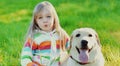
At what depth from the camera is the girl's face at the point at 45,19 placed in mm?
5637

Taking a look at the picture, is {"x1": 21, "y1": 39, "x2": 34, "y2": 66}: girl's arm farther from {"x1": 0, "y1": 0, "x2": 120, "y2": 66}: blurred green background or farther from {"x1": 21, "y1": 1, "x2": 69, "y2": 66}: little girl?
{"x1": 0, "y1": 0, "x2": 120, "y2": 66}: blurred green background

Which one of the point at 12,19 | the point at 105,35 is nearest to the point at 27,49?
the point at 105,35

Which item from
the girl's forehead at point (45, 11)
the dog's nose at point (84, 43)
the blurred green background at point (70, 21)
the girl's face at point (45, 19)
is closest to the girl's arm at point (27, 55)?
the girl's face at point (45, 19)

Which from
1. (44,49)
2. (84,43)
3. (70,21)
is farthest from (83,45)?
(70,21)

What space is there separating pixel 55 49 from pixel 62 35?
0.19m

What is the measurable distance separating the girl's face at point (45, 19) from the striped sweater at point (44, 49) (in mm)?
82

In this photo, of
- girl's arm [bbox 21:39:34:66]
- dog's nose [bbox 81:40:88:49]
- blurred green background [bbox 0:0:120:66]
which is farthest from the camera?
Answer: blurred green background [bbox 0:0:120:66]

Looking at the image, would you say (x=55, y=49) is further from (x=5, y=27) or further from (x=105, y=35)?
(x=5, y=27)

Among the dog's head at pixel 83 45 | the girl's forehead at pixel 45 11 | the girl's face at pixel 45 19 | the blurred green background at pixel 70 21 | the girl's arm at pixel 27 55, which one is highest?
the girl's forehead at pixel 45 11

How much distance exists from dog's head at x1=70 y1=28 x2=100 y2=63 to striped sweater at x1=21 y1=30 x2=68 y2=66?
38 centimetres

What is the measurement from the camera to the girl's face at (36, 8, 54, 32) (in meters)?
5.64

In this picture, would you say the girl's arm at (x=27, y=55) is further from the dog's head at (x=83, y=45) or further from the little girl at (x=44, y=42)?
the dog's head at (x=83, y=45)

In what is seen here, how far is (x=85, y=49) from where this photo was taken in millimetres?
5199

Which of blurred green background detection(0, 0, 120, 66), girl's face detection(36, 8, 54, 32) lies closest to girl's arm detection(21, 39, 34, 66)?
girl's face detection(36, 8, 54, 32)
